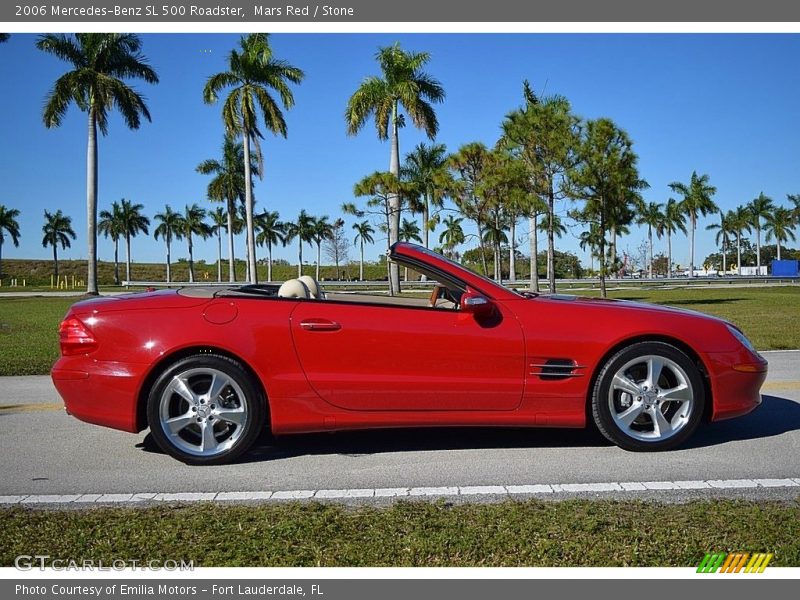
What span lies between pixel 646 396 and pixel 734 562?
182cm

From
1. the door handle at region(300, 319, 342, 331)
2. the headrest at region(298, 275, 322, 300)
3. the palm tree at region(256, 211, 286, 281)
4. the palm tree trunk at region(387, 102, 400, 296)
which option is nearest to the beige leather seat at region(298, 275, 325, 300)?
the headrest at region(298, 275, 322, 300)

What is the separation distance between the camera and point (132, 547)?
2.95m

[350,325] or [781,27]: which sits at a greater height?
[781,27]

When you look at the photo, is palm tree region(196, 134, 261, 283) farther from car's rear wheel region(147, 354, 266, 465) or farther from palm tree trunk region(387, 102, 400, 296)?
car's rear wheel region(147, 354, 266, 465)

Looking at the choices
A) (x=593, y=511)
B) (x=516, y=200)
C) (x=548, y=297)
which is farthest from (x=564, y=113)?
(x=593, y=511)

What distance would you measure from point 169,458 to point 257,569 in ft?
7.05

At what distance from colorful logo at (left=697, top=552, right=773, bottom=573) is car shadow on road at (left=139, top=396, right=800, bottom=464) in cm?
197

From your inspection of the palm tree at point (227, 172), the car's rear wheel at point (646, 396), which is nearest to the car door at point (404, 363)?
the car's rear wheel at point (646, 396)

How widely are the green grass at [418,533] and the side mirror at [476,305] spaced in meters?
1.29

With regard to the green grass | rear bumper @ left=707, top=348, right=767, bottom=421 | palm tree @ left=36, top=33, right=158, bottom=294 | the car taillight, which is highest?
palm tree @ left=36, top=33, right=158, bottom=294

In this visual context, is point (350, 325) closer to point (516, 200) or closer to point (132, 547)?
point (132, 547)

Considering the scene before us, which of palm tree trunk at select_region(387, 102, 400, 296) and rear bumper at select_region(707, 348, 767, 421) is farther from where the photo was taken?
palm tree trunk at select_region(387, 102, 400, 296)

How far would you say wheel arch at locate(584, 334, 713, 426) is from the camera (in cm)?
451
